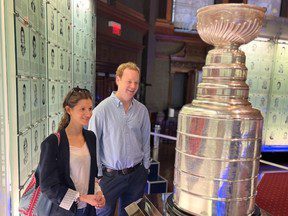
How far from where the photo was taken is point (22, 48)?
51.8 inches

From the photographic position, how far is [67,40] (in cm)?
248

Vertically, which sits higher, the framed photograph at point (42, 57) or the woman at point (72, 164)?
the framed photograph at point (42, 57)

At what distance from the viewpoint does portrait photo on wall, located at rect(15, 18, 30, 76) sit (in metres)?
1.26

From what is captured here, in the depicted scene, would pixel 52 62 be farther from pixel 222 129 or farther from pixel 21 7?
pixel 222 129

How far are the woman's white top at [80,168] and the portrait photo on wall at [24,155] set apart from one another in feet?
0.84

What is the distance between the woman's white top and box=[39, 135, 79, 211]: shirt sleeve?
102mm

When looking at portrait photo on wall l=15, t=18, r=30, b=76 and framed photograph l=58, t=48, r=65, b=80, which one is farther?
framed photograph l=58, t=48, r=65, b=80

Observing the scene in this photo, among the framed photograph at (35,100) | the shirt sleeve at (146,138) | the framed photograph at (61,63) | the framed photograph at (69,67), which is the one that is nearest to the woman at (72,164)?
the framed photograph at (35,100)

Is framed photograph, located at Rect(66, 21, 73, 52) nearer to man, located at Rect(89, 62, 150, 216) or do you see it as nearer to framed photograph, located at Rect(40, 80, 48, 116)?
framed photograph, located at Rect(40, 80, 48, 116)

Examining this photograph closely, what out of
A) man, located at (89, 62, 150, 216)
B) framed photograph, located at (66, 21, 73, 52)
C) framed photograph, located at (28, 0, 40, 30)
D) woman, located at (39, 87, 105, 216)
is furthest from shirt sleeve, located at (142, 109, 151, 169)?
framed photograph, located at (66, 21, 73, 52)

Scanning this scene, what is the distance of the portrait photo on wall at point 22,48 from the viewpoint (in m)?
1.26

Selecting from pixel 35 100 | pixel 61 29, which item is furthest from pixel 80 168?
pixel 61 29

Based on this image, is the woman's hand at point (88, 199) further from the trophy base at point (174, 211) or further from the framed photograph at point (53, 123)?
the framed photograph at point (53, 123)

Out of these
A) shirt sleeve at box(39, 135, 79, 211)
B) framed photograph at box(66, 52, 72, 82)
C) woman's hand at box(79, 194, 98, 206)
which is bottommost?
woman's hand at box(79, 194, 98, 206)
